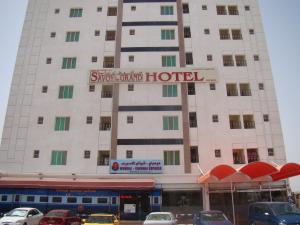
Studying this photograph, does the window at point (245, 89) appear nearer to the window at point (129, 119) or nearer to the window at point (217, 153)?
the window at point (217, 153)

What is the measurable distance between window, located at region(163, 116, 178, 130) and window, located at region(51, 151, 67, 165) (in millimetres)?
10889

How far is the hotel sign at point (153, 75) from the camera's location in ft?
106

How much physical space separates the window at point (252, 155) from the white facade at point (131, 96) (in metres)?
0.51

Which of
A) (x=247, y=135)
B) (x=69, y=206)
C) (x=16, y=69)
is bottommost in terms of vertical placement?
(x=69, y=206)

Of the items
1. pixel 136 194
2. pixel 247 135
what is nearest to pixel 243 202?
pixel 247 135

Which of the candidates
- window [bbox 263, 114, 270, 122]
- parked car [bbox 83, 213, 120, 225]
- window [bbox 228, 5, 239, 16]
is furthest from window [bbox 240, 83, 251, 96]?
parked car [bbox 83, 213, 120, 225]

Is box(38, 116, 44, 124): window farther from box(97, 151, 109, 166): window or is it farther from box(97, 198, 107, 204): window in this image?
box(97, 198, 107, 204): window

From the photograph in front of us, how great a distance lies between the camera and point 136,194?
92.7 ft

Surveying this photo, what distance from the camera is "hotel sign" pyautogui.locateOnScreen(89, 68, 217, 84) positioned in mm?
32444

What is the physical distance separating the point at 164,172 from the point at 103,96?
10933 millimetres

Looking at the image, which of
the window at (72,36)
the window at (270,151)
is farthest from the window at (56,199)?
the window at (270,151)

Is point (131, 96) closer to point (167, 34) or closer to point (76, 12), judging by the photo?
point (167, 34)

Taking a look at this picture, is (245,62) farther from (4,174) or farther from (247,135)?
(4,174)

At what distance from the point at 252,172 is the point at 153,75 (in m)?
14.8
